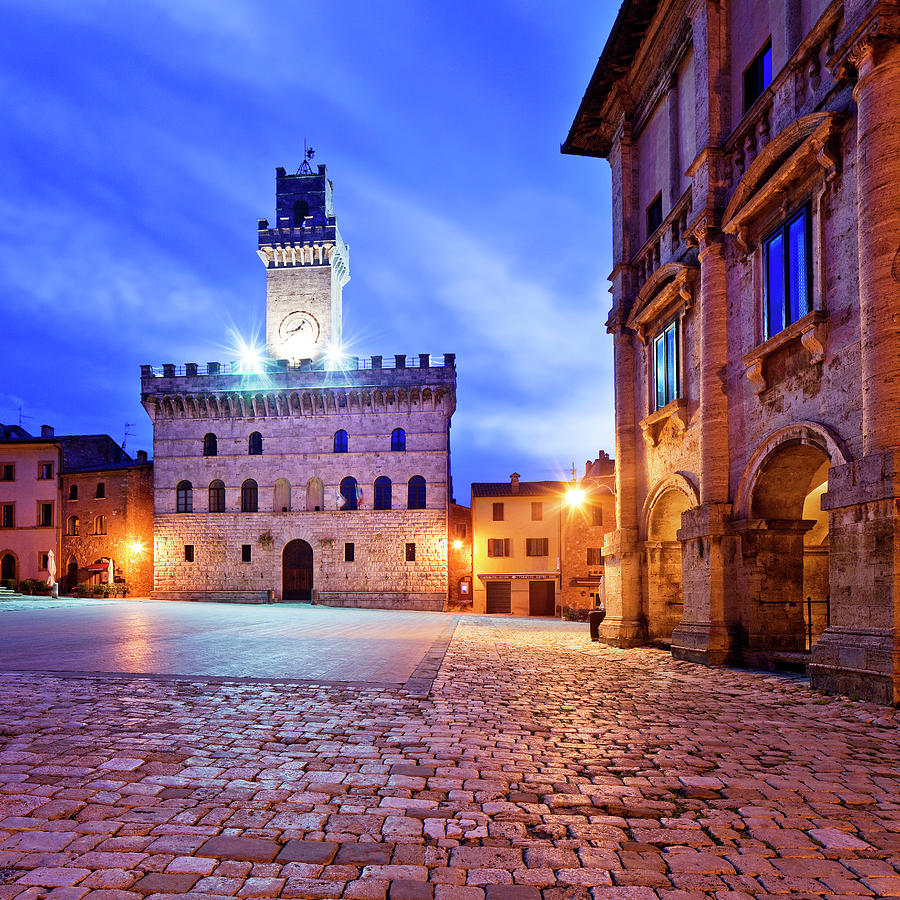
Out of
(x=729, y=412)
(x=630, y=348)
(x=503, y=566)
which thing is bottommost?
(x=503, y=566)

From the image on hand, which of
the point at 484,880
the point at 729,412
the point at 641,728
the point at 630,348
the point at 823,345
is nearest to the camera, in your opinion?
the point at 484,880

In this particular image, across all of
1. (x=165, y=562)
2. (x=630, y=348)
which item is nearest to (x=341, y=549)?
(x=165, y=562)

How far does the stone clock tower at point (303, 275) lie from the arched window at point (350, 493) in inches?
371

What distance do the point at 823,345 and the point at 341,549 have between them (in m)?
35.2

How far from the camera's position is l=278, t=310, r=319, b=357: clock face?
47875 millimetres

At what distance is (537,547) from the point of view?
47.8 m

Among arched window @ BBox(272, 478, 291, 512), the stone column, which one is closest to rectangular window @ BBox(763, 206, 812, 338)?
the stone column

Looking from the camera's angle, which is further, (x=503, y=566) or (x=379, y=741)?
(x=503, y=566)

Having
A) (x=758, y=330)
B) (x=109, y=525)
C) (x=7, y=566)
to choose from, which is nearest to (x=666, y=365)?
(x=758, y=330)

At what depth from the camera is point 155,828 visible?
409 centimetres

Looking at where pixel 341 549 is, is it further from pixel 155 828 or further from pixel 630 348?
pixel 155 828

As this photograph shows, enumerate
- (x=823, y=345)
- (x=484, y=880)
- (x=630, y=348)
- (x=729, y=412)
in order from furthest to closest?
1. (x=630, y=348)
2. (x=729, y=412)
3. (x=823, y=345)
4. (x=484, y=880)

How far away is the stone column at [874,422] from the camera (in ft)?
27.3

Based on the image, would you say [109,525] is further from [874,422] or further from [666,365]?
[874,422]
